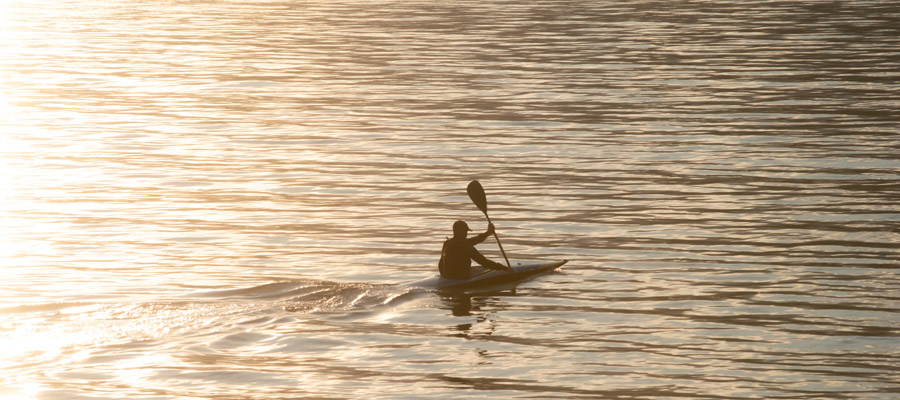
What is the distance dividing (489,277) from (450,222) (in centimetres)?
525

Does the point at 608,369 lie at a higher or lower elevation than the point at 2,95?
lower

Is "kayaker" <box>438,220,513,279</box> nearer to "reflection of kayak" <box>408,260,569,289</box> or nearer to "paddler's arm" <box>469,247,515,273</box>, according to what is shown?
"paddler's arm" <box>469,247,515,273</box>

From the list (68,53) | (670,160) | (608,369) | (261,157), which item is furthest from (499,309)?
(68,53)

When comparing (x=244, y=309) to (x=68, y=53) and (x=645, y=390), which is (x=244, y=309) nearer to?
(x=645, y=390)

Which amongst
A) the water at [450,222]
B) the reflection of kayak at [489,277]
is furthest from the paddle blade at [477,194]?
the water at [450,222]

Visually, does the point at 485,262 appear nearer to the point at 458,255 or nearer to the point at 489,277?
the point at 489,277

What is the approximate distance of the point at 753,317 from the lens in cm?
1911

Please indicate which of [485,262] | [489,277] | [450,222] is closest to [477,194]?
[485,262]

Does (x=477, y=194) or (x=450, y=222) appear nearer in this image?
(x=477, y=194)

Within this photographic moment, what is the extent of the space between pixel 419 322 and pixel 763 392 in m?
5.18

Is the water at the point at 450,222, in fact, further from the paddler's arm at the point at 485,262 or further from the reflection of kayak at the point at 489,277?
the paddler's arm at the point at 485,262

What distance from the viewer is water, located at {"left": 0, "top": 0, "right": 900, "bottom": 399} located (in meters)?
17.0

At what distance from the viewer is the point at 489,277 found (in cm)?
2098

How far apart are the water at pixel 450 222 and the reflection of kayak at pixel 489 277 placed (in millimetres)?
212
